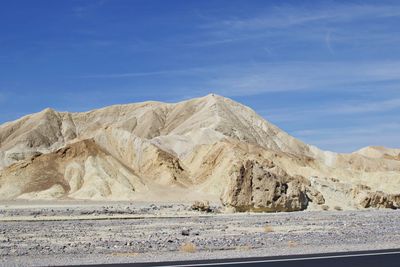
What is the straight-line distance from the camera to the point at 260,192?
52125 mm

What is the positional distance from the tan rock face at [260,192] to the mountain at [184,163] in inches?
3.4

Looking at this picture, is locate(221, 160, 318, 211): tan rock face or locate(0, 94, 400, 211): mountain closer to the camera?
locate(221, 160, 318, 211): tan rock face

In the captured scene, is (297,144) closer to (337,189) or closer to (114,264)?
(337,189)

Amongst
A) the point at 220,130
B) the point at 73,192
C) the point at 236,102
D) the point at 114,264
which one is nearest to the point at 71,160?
the point at 73,192

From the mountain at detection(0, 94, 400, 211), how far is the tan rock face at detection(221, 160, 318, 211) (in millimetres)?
86

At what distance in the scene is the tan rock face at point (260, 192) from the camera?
51906 millimetres

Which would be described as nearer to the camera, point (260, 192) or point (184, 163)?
point (260, 192)

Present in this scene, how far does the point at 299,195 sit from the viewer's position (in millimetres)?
53156

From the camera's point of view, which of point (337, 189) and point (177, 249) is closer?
point (177, 249)

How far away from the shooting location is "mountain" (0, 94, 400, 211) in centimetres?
5506

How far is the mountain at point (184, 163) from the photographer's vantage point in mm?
55062

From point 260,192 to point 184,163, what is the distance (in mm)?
45989

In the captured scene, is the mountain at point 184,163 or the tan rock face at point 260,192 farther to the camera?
the mountain at point 184,163

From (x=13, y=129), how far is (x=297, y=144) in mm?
68210
